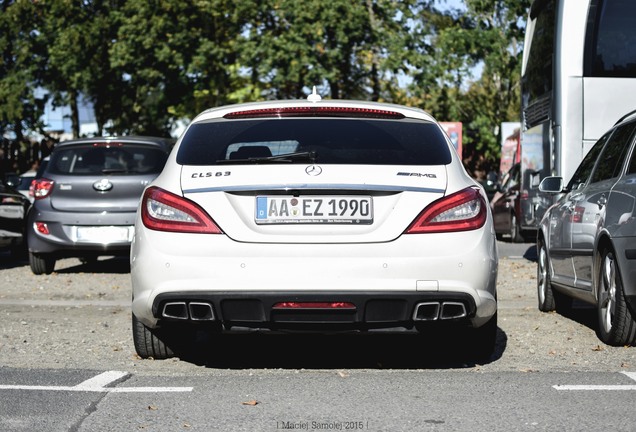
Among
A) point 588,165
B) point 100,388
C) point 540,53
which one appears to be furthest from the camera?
point 540,53

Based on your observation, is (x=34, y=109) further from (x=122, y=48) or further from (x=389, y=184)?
(x=389, y=184)

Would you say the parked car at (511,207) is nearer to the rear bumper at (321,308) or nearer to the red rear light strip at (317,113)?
the red rear light strip at (317,113)

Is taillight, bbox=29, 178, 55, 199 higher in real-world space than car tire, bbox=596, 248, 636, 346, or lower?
lower

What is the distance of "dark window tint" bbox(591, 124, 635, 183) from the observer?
8.64 m

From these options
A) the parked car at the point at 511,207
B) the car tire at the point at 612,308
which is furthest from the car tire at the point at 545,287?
the parked car at the point at 511,207

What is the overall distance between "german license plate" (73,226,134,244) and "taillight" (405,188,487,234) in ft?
26.8

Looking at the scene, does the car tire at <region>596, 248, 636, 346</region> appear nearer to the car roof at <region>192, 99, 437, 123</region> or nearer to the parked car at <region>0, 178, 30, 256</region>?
the car roof at <region>192, 99, 437, 123</region>

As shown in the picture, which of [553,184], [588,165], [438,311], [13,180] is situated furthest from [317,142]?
[13,180]

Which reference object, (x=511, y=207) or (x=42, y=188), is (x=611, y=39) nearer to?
(x=42, y=188)

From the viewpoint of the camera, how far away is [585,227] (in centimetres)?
899

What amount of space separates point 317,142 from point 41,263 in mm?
9030

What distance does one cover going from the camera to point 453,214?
664 cm

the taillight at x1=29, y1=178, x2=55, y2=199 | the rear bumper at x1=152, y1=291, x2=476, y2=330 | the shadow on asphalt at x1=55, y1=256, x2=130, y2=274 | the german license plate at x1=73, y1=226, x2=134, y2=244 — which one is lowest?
the shadow on asphalt at x1=55, y1=256, x2=130, y2=274

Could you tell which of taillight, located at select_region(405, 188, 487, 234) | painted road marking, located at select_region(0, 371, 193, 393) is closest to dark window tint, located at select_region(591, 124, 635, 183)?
taillight, located at select_region(405, 188, 487, 234)
